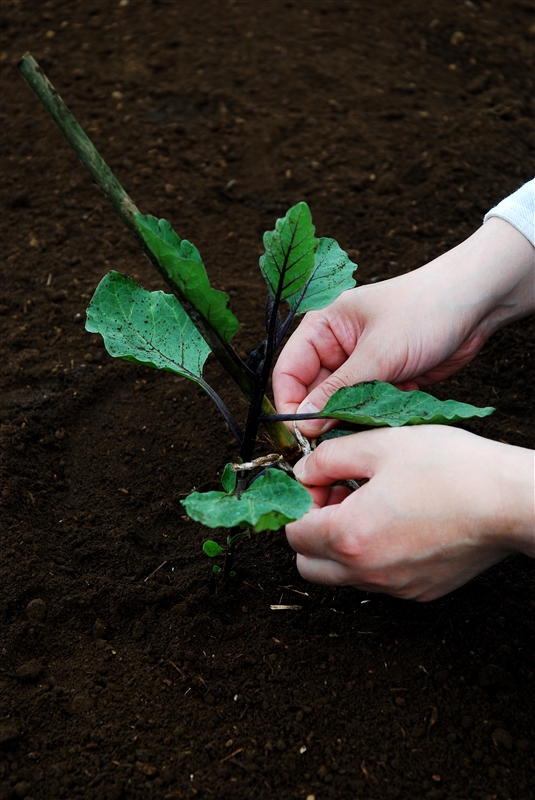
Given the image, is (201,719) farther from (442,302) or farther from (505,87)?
(505,87)

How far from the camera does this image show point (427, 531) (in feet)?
3.94

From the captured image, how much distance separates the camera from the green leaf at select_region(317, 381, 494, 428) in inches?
47.4

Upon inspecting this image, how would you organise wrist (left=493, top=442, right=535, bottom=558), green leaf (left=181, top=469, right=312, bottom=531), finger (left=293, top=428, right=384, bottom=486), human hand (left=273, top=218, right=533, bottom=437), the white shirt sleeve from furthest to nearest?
the white shirt sleeve, human hand (left=273, top=218, right=533, bottom=437), finger (left=293, top=428, right=384, bottom=486), wrist (left=493, top=442, right=535, bottom=558), green leaf (left=181, top=469, right=312, bottom=531)

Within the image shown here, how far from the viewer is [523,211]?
160 centimetres

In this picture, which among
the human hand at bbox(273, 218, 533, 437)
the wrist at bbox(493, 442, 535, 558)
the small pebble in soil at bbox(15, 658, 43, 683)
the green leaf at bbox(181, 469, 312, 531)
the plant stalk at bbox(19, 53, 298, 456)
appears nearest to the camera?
the plant stalk at bbox(19, 53, 298, 456)

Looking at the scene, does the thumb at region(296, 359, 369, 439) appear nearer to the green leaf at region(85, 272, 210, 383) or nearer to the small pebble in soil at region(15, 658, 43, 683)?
the green leaf at region(85, 272, 210, 383)

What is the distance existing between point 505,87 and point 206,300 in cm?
242

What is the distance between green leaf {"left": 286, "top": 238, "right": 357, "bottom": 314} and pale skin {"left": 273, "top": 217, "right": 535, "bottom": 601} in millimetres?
195

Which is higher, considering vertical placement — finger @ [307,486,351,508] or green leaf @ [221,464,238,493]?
green leaf @ [221,464,238,493]

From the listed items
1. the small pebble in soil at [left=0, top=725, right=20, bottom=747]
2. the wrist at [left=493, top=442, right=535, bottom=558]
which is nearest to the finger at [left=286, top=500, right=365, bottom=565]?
the wrist at [left=493, top=442, right=535, bottom=558]

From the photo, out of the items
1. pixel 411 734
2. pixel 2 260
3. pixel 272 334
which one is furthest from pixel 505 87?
pixel 411 734

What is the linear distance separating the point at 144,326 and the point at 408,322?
1.77 feet

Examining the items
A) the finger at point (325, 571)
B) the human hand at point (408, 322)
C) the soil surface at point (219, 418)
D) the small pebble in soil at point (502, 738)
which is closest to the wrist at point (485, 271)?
the human hand at point (408, 322)

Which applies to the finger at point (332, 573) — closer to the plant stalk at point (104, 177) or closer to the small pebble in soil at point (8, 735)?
the plant stalk at point (104, 177)
